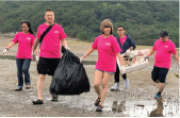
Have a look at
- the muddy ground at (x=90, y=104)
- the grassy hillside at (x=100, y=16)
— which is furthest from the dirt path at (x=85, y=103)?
the grassy hillside at (x=100, y=16)

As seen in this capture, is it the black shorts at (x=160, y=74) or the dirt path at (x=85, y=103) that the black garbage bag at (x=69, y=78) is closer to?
the dirt path at (x=85, y=103)

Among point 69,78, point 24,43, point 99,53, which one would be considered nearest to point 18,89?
point 24,43

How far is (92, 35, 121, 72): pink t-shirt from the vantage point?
16.7 feet

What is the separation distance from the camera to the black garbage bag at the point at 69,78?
207 inches

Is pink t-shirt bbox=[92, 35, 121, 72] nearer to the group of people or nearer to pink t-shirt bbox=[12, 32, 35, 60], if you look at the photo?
the group of people

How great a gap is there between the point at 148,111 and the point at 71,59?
5.98 ft

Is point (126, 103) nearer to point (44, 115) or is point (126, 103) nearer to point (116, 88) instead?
point (116, 88)

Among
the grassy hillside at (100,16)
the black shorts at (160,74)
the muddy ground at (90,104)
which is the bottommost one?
the muddy ground at (90,104)

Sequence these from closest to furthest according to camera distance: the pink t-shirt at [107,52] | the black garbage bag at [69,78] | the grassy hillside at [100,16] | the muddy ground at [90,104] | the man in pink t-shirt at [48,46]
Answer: the muddy ground at [90,104]
the pink t-shirt at [107,52]
the black garbage bag at [69,78]
the man in pink t-shirt at [48,46]
the grassy hillside at [100,16]

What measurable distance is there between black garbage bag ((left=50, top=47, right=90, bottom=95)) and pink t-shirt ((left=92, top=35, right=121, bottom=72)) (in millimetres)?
483

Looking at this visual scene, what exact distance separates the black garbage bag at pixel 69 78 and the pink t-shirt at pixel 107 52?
483 mm

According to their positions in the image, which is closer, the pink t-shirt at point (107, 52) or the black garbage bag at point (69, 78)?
the pink t-shirt at point (107, 52)

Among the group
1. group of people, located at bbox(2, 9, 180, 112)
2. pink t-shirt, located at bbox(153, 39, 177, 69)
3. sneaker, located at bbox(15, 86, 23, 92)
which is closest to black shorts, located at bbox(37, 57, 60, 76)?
group of people, located at bbox(2, 9, 180, 112)

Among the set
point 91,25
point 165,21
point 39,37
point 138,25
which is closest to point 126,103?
point 39,37
